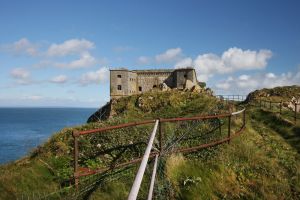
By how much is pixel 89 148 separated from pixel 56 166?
5.34 ft

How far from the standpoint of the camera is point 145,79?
6844 cm

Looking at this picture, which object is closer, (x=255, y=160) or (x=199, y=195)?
(x=199, y=195)

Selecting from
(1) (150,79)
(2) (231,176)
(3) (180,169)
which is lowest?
(2) (231,176)

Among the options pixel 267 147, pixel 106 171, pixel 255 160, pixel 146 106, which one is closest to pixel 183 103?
pixel 146 106

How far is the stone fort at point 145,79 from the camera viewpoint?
63938mm

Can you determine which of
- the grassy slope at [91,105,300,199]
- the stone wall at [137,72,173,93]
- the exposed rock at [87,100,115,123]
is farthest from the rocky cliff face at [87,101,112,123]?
the grassy slope at [91,105,300,199]

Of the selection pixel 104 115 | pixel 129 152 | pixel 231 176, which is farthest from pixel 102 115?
pixel 231 176

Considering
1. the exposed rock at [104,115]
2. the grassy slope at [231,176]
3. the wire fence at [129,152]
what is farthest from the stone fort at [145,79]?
the grassy slope at [231,176]

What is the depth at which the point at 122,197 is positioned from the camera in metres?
6.63

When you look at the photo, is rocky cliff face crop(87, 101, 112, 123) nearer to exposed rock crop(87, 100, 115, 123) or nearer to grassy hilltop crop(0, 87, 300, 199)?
exposed rock crop(87, 100, 115, 123)

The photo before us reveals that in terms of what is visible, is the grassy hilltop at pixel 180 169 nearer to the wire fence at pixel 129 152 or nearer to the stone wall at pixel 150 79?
the wire fence at pixel 129 152

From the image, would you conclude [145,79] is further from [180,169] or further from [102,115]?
[180,169]

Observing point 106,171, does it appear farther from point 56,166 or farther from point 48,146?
point 48,146

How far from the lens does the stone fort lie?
63938 mm
